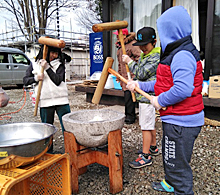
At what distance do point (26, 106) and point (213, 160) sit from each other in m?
6.04

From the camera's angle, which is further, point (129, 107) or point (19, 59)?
point (19, 59)

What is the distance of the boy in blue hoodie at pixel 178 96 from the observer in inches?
66.6

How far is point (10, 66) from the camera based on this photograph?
35.9 feet

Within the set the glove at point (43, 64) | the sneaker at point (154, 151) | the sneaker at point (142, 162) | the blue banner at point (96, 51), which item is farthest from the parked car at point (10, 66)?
the sneaker at point (142, 162)

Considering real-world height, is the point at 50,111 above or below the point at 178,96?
below

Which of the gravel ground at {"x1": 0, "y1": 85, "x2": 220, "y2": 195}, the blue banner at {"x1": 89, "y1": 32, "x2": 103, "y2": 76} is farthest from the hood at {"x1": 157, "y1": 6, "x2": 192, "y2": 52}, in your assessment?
the blue banner at {"x1": 89, "y1": 32, "x2": 103, "y2": 76}

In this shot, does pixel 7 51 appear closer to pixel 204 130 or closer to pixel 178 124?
pixel 204 130

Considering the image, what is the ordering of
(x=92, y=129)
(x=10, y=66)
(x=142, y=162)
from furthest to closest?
(x=10, y=66), (x=142, y=162), (x=92, y=129)

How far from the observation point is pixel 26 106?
730 centimetres

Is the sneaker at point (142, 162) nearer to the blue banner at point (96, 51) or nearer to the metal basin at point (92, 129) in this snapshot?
the metal basin at point (92, 129)

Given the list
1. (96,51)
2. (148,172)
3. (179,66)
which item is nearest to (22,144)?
(179,66)

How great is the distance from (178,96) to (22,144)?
1.21 metres

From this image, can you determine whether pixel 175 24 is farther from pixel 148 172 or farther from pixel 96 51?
pixel 96 51

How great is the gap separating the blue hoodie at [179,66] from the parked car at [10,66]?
10.4 m
